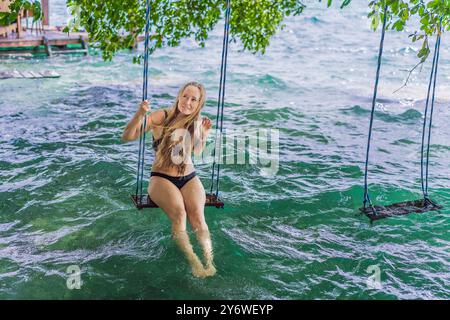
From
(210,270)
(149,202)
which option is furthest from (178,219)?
(210,270)

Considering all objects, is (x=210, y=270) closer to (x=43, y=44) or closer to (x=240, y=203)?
(x=240, y=203)

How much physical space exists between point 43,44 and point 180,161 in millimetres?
17475

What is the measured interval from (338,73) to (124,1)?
46.8 feet

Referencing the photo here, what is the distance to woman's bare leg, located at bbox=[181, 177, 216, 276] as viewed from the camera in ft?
19.6

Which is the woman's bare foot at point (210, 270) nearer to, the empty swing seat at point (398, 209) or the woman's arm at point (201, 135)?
the woman's arm at point (201, 135)

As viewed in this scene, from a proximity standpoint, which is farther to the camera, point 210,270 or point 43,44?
point 43,44

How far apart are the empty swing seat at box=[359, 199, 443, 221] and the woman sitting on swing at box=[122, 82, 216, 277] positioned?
193 cm

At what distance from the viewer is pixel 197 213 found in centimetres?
Answer: 618

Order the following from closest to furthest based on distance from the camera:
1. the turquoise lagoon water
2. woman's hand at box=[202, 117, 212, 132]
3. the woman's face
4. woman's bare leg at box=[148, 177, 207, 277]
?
woman's bare leg at box=[148, 177, 207, 277], the turquoise lagoon water, the woman's face, woman's hand at box=[202, 117, 212, 132]

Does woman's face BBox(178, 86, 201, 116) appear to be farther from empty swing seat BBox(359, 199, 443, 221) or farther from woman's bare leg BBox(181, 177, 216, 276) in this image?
empty swing seat BBox(359, 199, 443, 221)

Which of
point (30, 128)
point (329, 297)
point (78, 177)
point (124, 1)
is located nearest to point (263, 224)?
point (329, 297)

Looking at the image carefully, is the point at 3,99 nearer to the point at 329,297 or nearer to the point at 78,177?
the point at 78,177

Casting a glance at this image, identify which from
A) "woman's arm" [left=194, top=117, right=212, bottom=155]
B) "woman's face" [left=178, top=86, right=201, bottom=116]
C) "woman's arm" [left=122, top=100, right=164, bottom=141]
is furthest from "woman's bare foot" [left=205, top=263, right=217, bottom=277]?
"woman's face" [left=178, top=86, right=201, bottom=116]

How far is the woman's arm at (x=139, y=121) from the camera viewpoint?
575 centimetres
